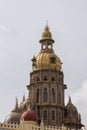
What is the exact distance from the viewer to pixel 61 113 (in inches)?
4355

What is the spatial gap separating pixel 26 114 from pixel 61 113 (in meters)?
23.5

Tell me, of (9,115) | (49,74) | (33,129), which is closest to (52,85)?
(49,74)

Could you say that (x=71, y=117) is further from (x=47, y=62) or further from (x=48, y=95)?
(x=47, y=62)

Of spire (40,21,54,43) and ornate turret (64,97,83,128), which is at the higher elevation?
spire (40,21,54,43)

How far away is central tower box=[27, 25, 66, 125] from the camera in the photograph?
109188mm

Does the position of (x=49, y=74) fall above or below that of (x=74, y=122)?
above

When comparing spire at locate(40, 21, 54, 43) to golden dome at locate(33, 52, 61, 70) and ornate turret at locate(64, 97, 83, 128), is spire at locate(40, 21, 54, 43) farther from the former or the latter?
ornate turret at locate(64, 97, 83, 128)

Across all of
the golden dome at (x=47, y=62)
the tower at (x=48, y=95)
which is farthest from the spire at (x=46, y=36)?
the golden dome at (x=47, y=62)

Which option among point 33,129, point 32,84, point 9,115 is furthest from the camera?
point 32,84

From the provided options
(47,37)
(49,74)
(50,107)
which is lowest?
(50,107)

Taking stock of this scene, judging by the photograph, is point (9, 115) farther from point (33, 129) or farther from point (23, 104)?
point (33, 129)

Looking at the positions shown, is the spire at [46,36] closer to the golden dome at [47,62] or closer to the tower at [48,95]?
the tower at [48,95]

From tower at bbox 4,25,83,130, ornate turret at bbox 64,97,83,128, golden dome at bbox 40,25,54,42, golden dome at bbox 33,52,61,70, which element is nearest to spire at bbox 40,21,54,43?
golden dome at bbox 40,25,54,42

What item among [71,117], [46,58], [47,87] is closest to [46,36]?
→ [46,58]
